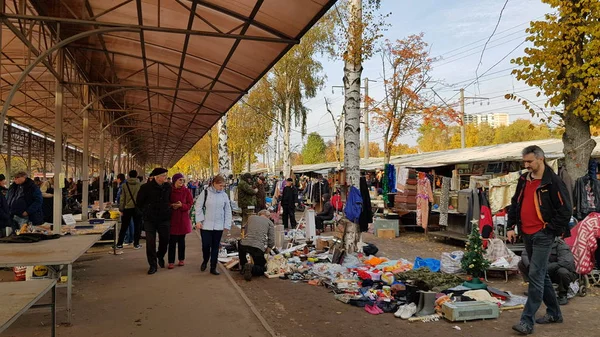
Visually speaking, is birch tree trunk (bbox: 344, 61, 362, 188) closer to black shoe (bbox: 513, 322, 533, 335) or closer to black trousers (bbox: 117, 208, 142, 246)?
black trousers (bbox: 117, 208, 142, 246)

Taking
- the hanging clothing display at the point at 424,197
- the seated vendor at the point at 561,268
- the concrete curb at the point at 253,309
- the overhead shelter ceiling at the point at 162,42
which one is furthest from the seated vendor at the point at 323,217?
the seated vendor at the point at 561,268

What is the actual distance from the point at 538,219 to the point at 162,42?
6.43 m

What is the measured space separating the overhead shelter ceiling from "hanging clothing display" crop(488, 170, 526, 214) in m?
6.30

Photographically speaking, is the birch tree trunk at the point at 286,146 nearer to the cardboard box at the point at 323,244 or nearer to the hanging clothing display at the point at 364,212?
the cardboard box at the point at 323,244

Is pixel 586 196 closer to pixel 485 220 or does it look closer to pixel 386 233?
pixel 485 220

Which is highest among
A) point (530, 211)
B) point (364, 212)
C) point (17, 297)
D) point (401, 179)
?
point (401, 179)

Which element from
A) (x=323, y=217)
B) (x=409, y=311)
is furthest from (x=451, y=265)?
(x=323, y=217)

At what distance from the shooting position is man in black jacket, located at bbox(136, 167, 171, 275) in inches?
303

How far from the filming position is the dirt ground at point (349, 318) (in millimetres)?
5180

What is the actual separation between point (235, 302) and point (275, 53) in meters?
3.79

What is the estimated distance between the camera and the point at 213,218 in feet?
25.7

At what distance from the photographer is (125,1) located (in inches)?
251

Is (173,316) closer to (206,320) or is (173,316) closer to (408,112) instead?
(206,320)

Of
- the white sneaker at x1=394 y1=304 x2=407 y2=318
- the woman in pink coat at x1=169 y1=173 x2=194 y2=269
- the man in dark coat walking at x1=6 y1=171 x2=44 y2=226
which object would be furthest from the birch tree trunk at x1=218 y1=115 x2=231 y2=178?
the white sneaker at x1=394 y1=304 x2=407 y2=318
